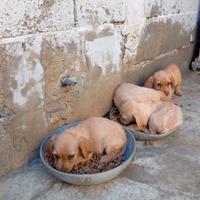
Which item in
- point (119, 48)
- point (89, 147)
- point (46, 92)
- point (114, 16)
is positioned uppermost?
point (114, 16)

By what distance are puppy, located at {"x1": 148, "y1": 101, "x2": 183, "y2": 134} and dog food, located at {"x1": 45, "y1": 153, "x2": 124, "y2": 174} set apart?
0.60m

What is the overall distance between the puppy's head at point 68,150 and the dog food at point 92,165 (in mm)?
44

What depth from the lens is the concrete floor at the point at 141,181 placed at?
2086 mm

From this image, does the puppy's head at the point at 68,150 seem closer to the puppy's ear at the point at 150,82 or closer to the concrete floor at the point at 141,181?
the concrete floor at the point at 141,181

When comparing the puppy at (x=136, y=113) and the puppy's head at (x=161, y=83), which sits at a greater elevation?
the puppy's head at (x=161, y=83)

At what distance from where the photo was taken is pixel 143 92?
3164 millimetres

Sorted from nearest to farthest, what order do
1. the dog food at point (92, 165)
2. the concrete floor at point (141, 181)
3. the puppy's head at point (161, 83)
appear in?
the concrete floor at point (141, 181)
the dog food at point (92, 165)
the puppy's head at point (161, 83)

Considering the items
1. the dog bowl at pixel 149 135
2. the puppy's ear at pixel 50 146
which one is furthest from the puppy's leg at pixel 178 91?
the puppy's ear at pixel 50 146

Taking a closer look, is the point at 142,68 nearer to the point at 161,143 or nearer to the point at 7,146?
the point at 161,143

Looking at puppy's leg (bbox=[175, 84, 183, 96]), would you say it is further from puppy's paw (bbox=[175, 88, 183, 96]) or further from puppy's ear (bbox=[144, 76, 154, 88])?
puppy's ear (bbox=[144, 76, 154, 88])

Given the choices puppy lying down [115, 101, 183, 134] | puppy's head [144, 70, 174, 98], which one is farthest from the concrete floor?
puppy's head [144, 70, 174, 98]

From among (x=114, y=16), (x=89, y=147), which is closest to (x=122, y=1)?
(x=114, y=16)

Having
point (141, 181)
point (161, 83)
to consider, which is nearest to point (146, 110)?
point (161, 83)

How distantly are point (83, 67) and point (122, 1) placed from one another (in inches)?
34.2
